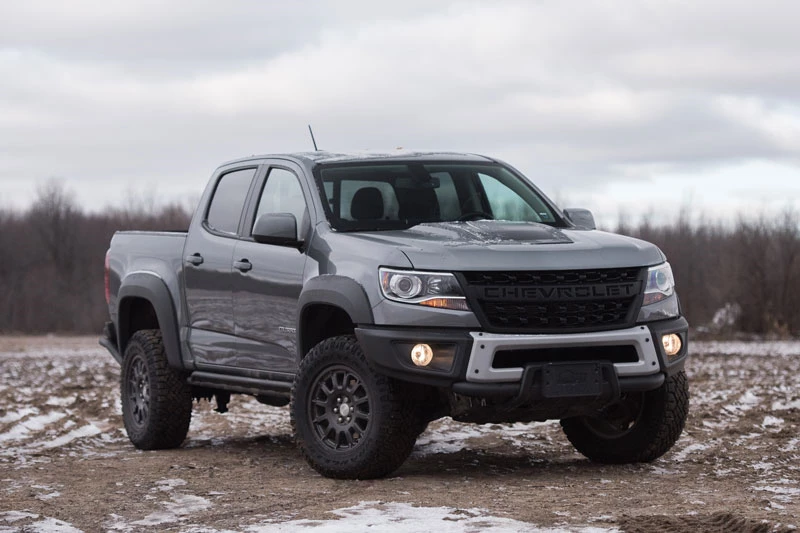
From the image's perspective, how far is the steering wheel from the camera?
8.31 metres

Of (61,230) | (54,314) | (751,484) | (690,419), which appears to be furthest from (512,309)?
(61,230)

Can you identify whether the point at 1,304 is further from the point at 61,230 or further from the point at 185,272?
the point at 185,272

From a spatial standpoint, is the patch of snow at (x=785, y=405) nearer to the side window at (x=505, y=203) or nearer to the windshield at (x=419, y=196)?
the windshield at (x=419, y=196)

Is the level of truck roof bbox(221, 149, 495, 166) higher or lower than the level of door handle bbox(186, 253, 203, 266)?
higher

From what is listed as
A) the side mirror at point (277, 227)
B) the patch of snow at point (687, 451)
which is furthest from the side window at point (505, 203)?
the patch of snow at point (687, 451)

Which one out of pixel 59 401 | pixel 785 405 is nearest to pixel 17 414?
pixel 59 401

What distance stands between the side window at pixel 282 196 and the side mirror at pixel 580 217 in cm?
180

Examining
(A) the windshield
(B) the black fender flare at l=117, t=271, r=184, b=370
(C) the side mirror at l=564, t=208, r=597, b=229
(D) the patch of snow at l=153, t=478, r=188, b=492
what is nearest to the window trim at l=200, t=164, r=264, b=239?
(B) the black fender flare at l=117, t=271, r=184, b=370

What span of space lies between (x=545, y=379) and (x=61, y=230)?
200ft

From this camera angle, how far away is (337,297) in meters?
7.51

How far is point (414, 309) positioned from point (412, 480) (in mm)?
1087

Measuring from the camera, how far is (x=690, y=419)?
35.0 ft

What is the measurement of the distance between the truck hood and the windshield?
267mm

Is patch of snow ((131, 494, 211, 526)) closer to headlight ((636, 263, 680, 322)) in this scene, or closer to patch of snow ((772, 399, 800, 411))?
headlight ((636, 263, 680, 322))
